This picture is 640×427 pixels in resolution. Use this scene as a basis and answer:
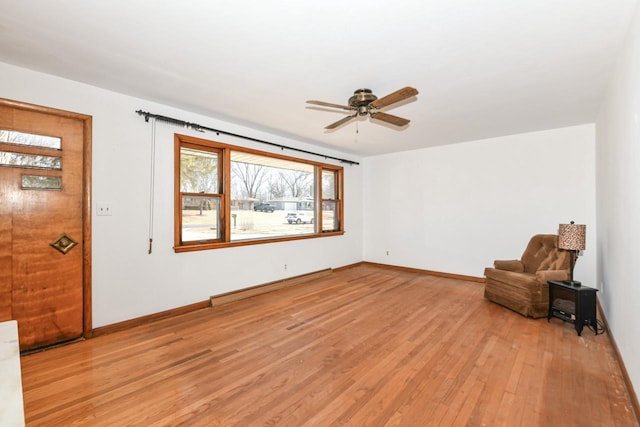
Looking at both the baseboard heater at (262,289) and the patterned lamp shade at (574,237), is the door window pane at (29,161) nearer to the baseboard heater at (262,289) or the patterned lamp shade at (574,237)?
the baseboard heater at (262,289)

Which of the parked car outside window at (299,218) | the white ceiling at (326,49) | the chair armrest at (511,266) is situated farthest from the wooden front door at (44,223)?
the chair armrest at (511,266)

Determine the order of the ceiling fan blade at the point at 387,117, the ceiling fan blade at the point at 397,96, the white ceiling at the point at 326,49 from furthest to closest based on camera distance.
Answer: the ceiling fan blade at the point at 387,117, the ceiling fan blade at the point at 397,96, the white ceiling at the point at 326,49

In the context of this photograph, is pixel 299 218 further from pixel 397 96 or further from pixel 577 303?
pixel 577 303

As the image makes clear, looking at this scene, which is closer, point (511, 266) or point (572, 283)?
point (572, 283)

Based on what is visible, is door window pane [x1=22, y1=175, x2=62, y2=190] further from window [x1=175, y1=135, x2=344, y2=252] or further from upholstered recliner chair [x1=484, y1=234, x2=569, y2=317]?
upholstered recliner chair [x1=484, y1=234, x2=569, y2=317]

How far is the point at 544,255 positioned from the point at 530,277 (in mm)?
667

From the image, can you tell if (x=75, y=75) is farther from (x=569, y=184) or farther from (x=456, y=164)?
(x=569, y=184)

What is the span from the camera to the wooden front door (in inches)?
100

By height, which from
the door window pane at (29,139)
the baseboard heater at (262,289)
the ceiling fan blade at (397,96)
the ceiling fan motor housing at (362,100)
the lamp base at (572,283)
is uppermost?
the ceiling fan motor housing at (362,100)

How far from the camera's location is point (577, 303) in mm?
3016

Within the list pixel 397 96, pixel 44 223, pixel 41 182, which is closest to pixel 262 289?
pixel 44 223

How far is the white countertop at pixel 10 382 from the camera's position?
0.73m

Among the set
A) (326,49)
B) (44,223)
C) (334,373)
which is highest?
(326,49)

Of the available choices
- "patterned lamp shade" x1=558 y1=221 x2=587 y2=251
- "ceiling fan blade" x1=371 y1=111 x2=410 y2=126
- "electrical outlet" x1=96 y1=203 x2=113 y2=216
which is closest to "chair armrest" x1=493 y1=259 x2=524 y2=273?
"patterned lamp shade" x1=558 y1=221 x2=587 y2=251
